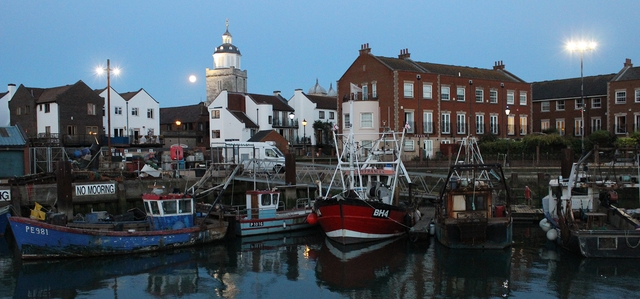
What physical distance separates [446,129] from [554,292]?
3607 centimetres

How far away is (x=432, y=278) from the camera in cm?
2047

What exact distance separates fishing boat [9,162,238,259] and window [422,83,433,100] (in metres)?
28.1

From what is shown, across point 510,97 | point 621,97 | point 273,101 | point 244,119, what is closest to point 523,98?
point 510,97

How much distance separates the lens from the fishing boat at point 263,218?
29.3m

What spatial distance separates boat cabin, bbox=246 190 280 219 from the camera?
29500 millimetres

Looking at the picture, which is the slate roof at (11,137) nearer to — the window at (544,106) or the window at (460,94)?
the window at (460,94)

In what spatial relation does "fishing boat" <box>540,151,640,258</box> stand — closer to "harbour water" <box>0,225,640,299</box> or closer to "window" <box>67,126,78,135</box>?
"harbour water" <box>0,225,640,299</box>

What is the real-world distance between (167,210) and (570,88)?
53.0 m

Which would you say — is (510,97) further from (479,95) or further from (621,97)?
(621,97)

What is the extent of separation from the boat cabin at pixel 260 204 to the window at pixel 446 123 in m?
27.5

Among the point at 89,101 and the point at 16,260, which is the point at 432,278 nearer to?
the point at 16,260

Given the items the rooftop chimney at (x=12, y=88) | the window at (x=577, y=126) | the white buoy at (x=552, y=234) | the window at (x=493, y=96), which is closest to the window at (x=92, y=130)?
the rooftop chimney at (x=12, y=88)

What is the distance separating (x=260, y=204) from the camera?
2966 cm

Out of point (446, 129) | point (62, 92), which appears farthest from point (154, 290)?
point (62, 92)
